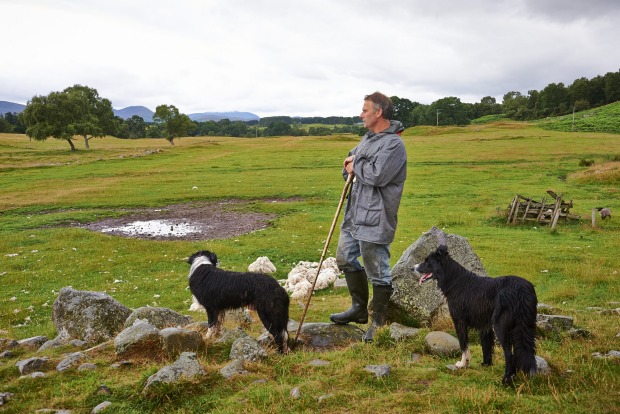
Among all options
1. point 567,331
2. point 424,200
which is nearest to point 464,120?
point 424,200

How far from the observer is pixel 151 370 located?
6.29 metres

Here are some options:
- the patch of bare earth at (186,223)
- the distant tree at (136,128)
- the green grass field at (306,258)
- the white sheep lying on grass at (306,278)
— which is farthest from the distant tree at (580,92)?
the white sheep lying on grass at (306,278)

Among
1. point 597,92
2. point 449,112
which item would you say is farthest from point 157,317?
point 597,92

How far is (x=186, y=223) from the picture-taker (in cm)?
2698

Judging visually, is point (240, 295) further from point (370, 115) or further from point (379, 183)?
point (370, 115)

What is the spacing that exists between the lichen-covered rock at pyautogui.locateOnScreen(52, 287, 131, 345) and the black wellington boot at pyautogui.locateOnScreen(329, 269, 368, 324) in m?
4.50

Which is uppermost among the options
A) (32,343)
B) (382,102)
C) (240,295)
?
(382,102)

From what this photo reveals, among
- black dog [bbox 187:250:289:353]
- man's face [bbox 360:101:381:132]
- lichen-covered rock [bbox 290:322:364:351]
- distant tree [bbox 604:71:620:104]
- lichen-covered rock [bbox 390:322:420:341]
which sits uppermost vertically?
distant tree [bbox 604:71:620:104]

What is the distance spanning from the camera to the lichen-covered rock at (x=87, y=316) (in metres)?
8.81

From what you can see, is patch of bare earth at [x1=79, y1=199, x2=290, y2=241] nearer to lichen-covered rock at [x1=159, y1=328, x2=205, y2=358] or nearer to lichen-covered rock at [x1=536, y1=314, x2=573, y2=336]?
lichen-covered rock at [x1=159, y1=328, x2=205, y2=358]

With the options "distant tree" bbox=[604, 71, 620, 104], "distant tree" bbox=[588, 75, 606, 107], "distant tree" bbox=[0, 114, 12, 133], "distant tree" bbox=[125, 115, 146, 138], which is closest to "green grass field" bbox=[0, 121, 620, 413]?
"distant tree" bbox=[0, 114, 12, 133]

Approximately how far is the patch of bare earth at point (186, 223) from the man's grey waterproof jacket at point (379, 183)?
16172 millimetres

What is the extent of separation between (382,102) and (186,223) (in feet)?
71.0

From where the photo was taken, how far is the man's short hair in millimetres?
7379
